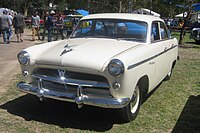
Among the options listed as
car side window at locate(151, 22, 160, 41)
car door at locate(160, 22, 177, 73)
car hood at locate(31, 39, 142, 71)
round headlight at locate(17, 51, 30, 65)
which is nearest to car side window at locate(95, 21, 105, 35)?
car hood at locate(31, 39, 142, 71)

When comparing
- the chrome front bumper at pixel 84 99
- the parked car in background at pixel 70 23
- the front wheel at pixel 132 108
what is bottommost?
the front wheel at pixel 132 108

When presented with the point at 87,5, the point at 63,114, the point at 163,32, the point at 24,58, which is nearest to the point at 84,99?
the point at 63,114

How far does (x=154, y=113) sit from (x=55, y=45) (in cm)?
211

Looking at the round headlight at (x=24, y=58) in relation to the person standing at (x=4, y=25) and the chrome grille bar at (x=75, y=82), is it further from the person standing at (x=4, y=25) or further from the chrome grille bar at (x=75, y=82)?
the person standing at (x=4, y=25)

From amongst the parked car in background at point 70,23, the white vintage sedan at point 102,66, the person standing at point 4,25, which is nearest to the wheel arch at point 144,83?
the white vintage sedan at point 102,66

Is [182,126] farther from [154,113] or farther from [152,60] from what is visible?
[152,60]

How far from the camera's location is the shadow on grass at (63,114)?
178 inches

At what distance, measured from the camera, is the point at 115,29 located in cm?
551

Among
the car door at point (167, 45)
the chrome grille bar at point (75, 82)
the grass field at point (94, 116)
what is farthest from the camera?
the car door at point (167, 45)

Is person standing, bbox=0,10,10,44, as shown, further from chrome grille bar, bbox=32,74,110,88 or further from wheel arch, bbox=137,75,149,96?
wheel arch, bbox=137,75,149,96

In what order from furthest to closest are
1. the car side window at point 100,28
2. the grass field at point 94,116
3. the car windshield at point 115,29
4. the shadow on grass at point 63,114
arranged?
the car side window at point 100,28
the car windshield at point 115,29
the shadow on grass at point 63,114
the grass field at point 94,116

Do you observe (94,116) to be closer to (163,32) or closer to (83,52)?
(83,52)

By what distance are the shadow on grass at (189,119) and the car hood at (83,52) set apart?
1.46 meters

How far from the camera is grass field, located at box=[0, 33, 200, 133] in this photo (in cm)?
440
